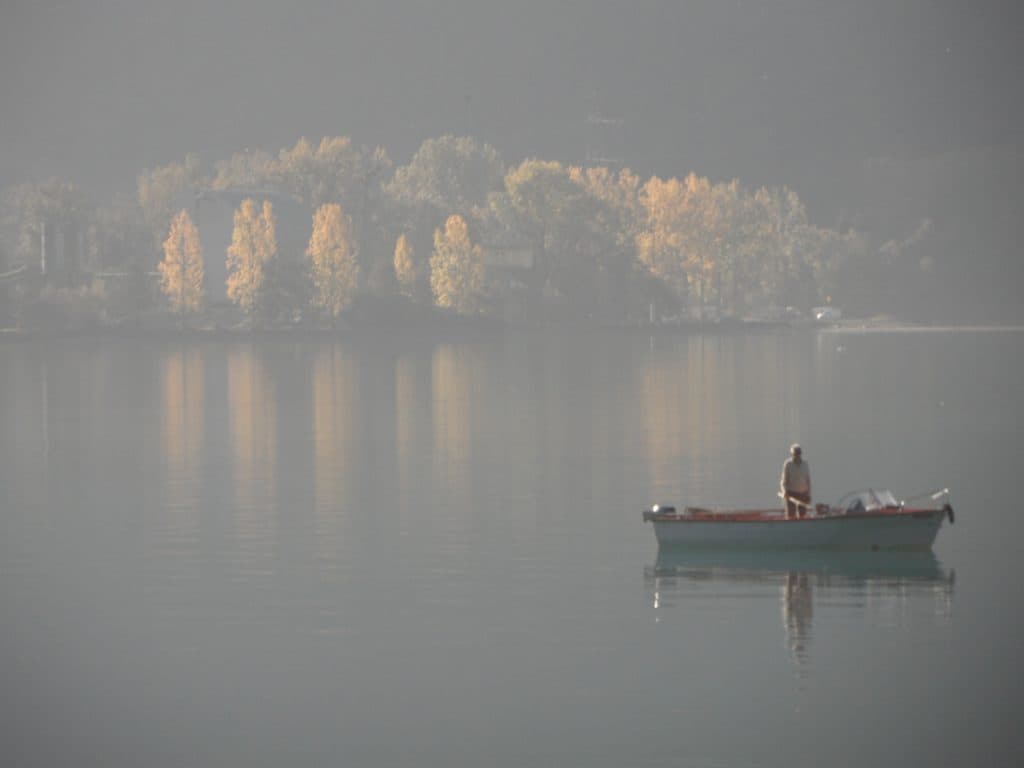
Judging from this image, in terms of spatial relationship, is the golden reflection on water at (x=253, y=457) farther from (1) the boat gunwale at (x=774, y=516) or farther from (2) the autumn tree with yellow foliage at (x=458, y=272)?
(2) the autumn tree with yellow foliage at (x=458, y=272)

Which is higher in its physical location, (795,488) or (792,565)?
(795,488)

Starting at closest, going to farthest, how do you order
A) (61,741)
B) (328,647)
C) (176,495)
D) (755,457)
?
(61,741) < (328,647) < (176,495) < (755,457)

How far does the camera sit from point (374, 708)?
27906 mm

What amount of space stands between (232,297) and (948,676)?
160779 mm

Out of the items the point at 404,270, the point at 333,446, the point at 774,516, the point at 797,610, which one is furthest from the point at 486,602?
the point at 404,270

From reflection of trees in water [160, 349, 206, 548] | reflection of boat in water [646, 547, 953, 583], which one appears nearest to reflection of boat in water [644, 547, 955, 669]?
reflection of boat in water [646, 547, 953, 583]

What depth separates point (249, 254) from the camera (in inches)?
7215

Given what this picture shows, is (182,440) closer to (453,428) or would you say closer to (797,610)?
(453,428)

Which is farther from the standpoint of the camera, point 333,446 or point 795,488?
point 333,446

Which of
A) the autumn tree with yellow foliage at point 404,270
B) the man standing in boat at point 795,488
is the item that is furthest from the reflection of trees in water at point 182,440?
the autumn tree with yellow foliage at point 404,270

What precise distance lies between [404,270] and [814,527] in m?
151

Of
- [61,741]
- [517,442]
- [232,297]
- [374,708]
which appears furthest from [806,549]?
[232,297]

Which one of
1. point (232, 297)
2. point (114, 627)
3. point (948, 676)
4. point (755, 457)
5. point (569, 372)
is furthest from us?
point (232, 297)

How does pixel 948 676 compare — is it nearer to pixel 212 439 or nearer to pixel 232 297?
pixel 212 439
